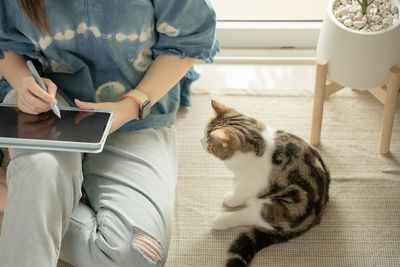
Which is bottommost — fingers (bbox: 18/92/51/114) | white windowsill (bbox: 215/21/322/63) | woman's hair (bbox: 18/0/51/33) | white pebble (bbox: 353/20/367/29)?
white windowsill (bbox: 215/21/322/63)

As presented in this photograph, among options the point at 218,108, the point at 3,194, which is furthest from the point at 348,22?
the point at 3,194

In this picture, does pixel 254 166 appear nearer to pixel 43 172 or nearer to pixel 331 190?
pixel 331 190

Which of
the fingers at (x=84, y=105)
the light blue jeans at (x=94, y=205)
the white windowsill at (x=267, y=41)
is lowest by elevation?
the white windowsill at (x=267, y=41)

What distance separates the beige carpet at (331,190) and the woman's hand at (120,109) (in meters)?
0.30

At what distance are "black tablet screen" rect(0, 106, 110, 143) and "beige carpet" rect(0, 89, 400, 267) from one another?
0.33 m

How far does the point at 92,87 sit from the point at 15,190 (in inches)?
11.8

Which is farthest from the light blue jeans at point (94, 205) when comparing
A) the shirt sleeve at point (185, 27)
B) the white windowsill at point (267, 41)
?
the white windowsill at point (267, 41)

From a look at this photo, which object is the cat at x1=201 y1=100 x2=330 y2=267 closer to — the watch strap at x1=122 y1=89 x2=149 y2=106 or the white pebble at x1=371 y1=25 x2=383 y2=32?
the watch strap at x1=122 y1=89 x2=149 y2=106

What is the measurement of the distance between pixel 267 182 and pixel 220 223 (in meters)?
0.15

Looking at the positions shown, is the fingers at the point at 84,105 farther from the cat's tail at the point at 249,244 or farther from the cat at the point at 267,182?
the cat's tail at the point at 249,244

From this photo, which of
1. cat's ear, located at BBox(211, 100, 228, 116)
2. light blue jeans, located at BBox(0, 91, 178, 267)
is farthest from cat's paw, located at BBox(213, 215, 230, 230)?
cat's ear, located at BBox(211, 100, 228, 116)

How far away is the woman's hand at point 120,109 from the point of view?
990mm

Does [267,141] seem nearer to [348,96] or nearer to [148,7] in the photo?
[148,7]

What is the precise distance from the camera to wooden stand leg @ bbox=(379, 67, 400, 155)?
1143 millimetres
